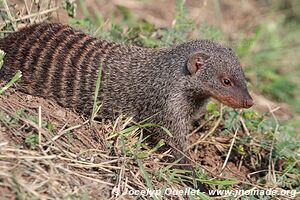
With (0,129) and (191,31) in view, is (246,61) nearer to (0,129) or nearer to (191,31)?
(191,31)

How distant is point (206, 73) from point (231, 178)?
28.7 inches

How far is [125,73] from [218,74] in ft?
2.32

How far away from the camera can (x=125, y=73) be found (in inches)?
172

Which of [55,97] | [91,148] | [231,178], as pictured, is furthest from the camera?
[55,97]

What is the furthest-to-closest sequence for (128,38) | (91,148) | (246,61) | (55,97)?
1. (246,61)
2. (128,38)
3. (55,97)
4. (91,148)

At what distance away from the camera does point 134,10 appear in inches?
272

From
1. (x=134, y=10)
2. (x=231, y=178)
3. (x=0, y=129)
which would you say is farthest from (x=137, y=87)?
(x=134, y=10)

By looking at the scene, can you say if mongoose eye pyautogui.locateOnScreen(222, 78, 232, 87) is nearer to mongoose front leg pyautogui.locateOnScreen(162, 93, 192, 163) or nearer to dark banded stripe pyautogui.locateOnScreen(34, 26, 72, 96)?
mongoose front leg pyautogui.locateOnScreen(162, 93, 192, 163)

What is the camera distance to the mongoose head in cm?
401

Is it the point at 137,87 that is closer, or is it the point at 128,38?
the point at 137,87

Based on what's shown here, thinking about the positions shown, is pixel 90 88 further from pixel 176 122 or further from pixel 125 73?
pixel 176 122

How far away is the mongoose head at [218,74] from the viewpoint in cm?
401

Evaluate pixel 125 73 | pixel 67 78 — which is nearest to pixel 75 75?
pixel 67 78

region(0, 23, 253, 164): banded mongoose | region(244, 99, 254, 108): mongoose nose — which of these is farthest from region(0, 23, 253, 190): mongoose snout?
region(244, 99, 254, 108): mongoose nose
